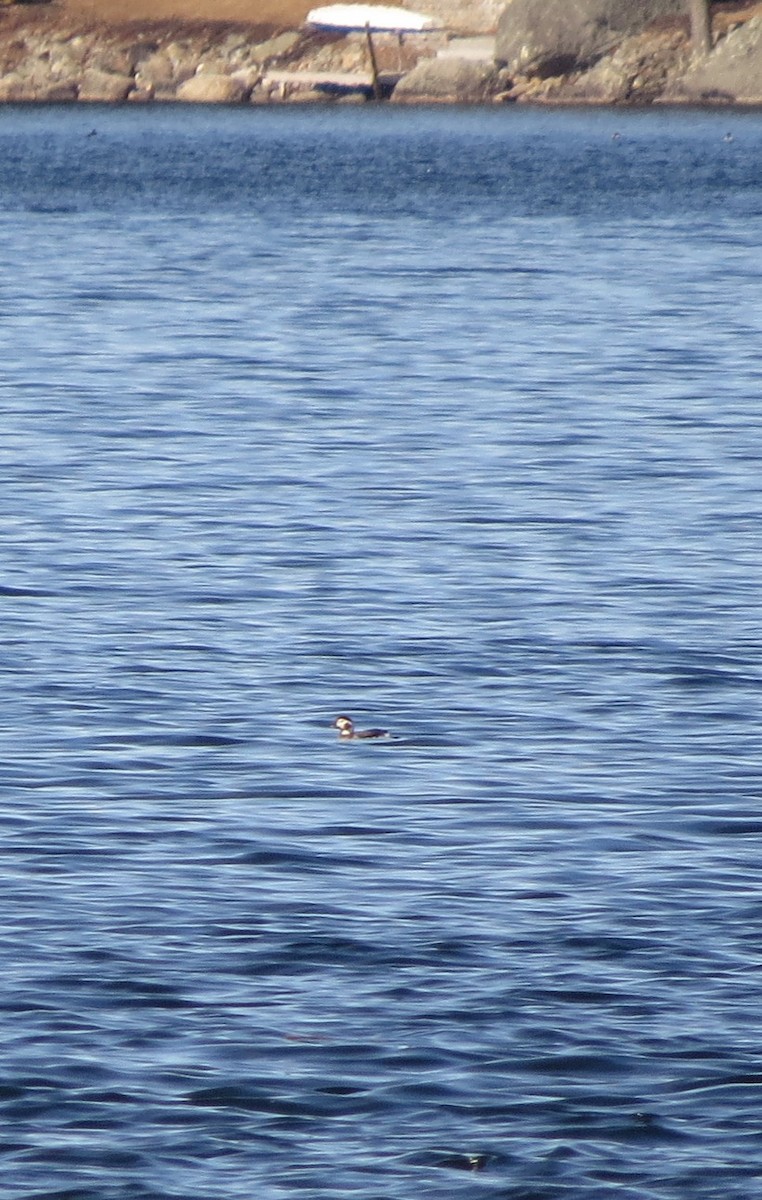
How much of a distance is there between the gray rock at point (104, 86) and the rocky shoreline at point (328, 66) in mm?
79

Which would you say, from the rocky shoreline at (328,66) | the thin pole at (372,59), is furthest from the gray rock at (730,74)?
the thin pole at (372,59)

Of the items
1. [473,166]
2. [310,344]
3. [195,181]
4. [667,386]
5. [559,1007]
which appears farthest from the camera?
[473,166]

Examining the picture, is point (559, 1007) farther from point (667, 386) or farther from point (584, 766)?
point (667, 386)

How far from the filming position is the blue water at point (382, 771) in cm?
1162

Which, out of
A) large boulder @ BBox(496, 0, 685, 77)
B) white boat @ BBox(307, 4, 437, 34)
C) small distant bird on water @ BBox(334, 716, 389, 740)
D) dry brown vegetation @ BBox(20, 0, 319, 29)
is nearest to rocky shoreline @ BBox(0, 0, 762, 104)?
large boulder @ BBox(496, 0, 685, 77)

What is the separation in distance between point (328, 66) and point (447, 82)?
14.8 meters

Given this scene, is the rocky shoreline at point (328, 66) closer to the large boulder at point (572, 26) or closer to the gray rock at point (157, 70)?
the gray rock at point (157, 70)

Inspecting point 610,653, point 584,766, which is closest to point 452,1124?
point 584,766

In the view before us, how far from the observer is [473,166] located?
118 metres

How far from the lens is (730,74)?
154 m

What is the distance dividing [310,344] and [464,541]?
20350 millimetres

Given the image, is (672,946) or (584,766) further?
(584,766)

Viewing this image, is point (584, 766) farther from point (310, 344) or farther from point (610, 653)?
point (310, 344)

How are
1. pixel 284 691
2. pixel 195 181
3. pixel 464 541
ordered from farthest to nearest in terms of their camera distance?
pixel 195 181 < pixel 464 541 < pixel 284 691
